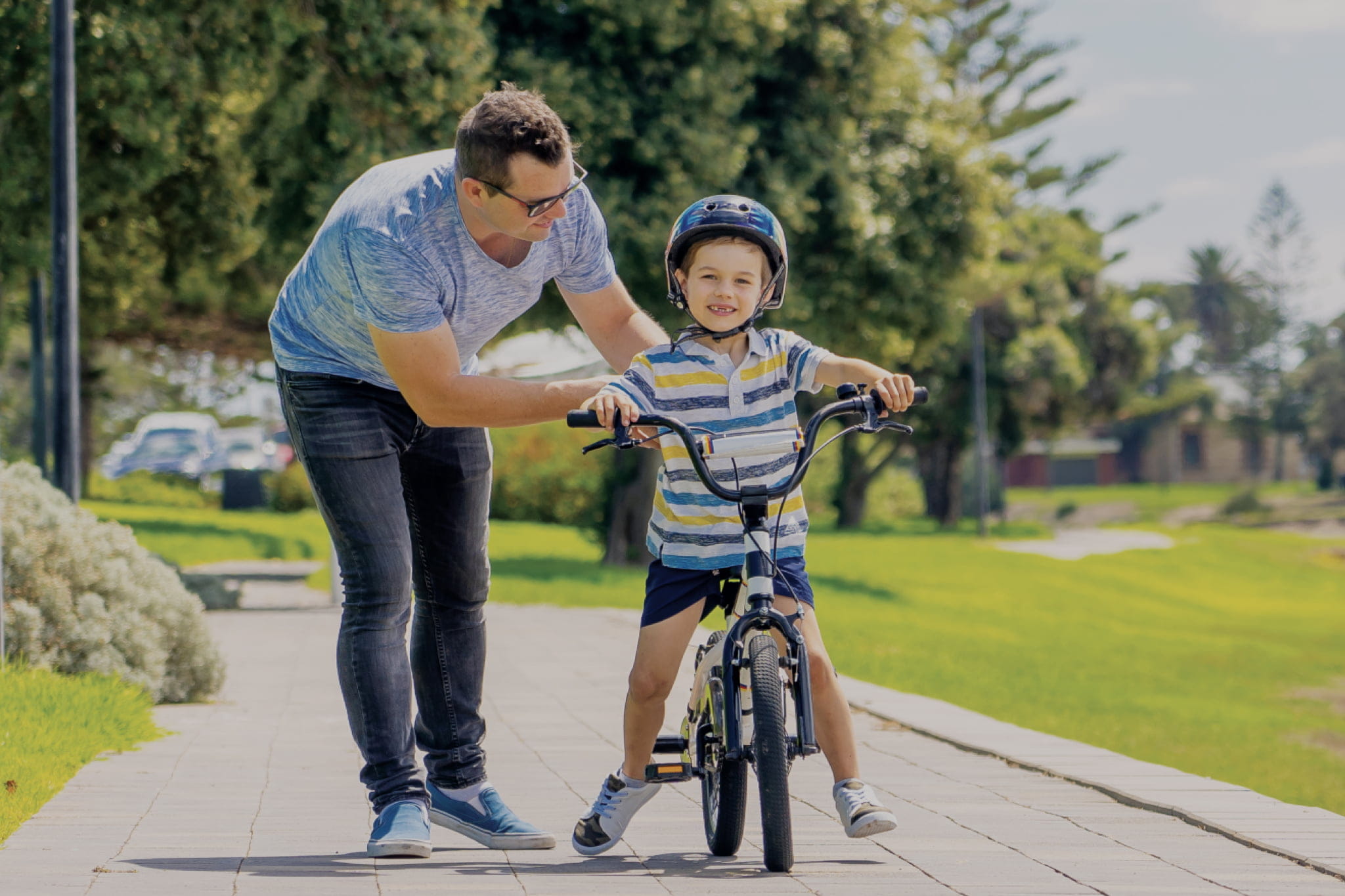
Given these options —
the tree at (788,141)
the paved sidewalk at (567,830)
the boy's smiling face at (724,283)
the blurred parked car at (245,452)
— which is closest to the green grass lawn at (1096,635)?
the tree at (788,141)

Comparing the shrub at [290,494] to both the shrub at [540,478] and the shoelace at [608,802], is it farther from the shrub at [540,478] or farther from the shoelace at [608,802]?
the shoelace at [608,802]

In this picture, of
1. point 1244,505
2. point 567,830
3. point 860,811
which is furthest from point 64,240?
point 1244,505

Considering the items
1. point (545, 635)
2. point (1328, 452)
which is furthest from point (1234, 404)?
point (545, 635)

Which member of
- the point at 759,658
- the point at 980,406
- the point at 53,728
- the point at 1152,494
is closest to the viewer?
the point at 759,658

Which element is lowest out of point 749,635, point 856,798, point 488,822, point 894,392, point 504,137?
point 488,822

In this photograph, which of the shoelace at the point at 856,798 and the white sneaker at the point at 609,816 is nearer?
the shoelace at the point at 856,798

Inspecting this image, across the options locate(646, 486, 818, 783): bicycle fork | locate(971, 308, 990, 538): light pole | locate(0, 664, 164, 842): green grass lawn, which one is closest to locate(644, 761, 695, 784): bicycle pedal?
locate(646, 486, 818, 783): bicycle fork

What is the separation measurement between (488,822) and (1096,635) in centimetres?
1593

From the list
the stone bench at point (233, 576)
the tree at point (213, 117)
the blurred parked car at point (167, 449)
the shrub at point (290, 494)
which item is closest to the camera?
the tree at point (213, 117)

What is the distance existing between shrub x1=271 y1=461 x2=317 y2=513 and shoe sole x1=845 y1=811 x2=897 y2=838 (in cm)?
3007

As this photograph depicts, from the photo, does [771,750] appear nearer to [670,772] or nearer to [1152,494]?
[670,772]

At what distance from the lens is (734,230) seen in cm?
414

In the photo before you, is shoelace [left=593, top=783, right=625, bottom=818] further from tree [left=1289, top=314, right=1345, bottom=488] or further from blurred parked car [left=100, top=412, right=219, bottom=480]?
tree [left=1289, top=314, right=1345, bottom=488]

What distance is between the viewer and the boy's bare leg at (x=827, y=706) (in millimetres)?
4160
